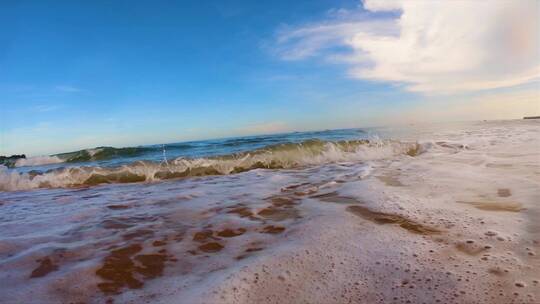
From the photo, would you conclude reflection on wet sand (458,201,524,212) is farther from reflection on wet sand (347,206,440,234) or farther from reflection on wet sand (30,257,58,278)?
reflection on wet sand (30,257,58,278)

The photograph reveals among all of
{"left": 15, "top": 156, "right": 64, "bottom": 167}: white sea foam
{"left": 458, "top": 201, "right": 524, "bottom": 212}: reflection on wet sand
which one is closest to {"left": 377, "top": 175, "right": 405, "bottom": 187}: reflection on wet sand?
{"left": 458, "top": 201, "right": 524, "bottom": 212}: reflection on wet sand

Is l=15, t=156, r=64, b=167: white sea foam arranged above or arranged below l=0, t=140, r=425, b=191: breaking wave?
above

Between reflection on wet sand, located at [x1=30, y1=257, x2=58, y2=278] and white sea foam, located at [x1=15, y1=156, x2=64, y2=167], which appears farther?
white sea foam, located at [x1=15, y1=156, x2=64, y2=167]

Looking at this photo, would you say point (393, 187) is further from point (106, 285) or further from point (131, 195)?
point (131, 195)

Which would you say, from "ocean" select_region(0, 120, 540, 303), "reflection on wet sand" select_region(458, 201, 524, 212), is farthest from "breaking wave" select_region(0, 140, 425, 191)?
"reflection on wet sand" select_region(458, 201, 524, 212)

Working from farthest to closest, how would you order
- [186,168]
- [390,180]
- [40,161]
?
1. [40,161]
2. [186,168]
3. [390,180]

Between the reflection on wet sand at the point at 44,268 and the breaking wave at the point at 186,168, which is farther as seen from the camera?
the breaking wave at the point at 186,168

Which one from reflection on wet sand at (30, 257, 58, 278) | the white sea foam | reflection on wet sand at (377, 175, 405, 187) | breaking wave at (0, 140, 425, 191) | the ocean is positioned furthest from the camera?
the white sea foam

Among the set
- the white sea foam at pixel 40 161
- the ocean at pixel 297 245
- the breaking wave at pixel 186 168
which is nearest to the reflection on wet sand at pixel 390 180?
the ocean at pixel 297 245

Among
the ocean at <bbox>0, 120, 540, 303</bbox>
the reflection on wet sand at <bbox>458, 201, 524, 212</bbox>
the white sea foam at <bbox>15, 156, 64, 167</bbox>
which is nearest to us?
the ocean at <bbox>0, 120, 540, 303</bbox>

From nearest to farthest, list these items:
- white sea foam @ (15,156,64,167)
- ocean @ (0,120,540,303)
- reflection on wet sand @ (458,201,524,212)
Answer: ocean @ (0,120,540,303), reflection on wet sand @ (458,201,524,212), white sea foam @ (15,156,64,167)

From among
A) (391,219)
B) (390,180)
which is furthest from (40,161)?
(391,219)

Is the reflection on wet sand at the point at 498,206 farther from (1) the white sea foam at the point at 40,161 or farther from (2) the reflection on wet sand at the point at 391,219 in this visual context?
(1) the white sea foam at the point at 40,161

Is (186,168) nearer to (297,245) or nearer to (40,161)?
(297,245)
